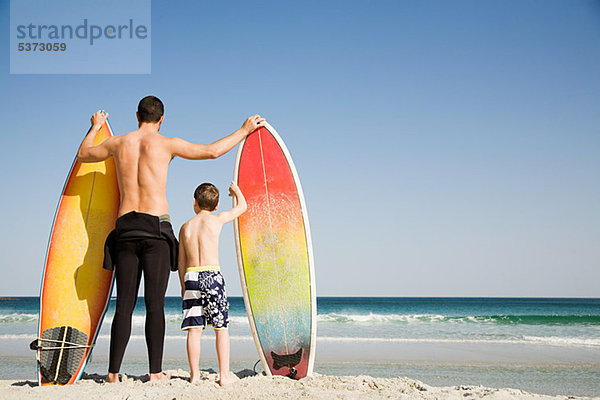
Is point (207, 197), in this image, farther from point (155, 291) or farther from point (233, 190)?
point (155, 291)

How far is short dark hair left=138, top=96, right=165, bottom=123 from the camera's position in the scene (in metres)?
2.85

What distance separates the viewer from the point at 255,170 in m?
3.32

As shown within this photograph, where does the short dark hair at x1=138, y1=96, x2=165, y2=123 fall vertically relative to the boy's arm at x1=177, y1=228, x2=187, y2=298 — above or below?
above

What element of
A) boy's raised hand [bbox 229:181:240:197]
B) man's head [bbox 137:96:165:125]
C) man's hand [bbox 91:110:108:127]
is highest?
man's hand [bbox 91:110:108:127]

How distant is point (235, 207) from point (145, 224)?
620 millimetres

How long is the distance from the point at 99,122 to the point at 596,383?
15.5 ft

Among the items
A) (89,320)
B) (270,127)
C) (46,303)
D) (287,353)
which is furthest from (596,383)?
(46,303)

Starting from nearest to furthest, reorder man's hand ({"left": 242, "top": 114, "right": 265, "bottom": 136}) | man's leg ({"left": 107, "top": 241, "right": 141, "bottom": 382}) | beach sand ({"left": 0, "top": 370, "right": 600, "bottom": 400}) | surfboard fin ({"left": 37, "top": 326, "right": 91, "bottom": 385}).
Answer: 1. beach sand ({"left": 0, "top": 370, "right": 600, "bottom": 400})
2. man's leg ({"left": 107, "top": 241, "right": 141, "bottom": 382})
3. surfboard fin ({"left": 37, "top": 326, "right": 91, "bottom": 385})
4. man's hand ({"left": 242, "top": 114, "right": 265, "bottom": 136})

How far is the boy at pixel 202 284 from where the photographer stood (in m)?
2.62

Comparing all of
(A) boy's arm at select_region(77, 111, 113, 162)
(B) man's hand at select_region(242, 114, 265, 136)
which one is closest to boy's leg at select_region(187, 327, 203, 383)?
(A) boy's arm at select_region(77, 111, 113, 162)

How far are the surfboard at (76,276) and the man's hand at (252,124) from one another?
3.09ft

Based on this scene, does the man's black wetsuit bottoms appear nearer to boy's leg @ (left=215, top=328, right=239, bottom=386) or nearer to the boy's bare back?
the boy's bare back

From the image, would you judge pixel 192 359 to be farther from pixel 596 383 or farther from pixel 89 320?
pixel 596 383

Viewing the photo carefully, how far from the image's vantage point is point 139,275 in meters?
2.71
